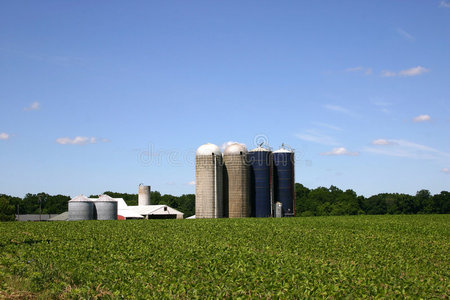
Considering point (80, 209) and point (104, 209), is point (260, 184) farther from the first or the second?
point (80, 209)

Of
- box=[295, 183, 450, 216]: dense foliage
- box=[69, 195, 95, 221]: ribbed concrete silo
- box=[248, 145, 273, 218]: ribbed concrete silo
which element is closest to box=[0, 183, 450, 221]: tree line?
box=[295, 183, 450, 216]: dense foliage

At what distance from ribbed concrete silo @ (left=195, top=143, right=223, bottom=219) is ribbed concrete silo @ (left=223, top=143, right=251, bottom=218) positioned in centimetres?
129

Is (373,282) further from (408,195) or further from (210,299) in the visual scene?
(408,195)

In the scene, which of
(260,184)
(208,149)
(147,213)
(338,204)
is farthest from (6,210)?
(338,204)

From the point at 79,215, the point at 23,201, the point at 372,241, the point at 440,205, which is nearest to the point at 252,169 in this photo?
the point at 79,215

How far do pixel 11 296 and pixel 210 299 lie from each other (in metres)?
6.37

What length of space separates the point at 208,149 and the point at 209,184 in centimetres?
503

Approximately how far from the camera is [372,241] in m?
25.9

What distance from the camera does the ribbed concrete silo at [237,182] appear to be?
2571 inches

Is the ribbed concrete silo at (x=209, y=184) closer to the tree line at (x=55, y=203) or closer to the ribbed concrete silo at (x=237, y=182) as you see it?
the ribbed concrete silo at (x=237, y=182)

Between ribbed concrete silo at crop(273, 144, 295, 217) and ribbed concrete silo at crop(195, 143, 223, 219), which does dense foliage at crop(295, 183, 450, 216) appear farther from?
ribbed concrete silo at crop(195, 143, 223, 219)

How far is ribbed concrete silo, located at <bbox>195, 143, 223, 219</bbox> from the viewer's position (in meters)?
64.1

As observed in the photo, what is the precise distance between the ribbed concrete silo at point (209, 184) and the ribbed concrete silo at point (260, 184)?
5031 mm

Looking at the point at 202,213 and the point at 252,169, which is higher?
the point at 252,169
